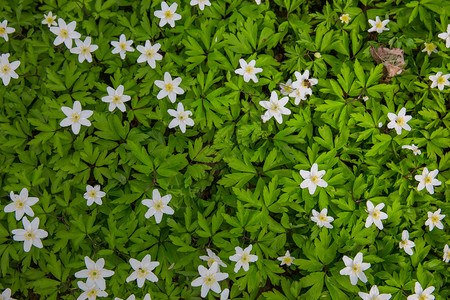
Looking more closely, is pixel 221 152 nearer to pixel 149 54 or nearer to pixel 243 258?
pixel 243 258

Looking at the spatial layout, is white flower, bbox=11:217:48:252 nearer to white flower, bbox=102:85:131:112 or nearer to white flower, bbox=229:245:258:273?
white flower, bbox=102:85:131:112

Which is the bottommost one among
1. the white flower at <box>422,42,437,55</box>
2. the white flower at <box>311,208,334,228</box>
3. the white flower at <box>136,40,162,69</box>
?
the white flower at <box>311,208,334,228</box>

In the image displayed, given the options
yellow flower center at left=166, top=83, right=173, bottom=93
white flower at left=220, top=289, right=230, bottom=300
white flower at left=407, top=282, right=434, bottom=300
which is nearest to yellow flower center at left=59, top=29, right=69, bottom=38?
yellow flower center at left=166, top=83, right=173, bottom=93

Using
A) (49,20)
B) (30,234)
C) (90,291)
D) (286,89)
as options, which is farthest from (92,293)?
(49,20)

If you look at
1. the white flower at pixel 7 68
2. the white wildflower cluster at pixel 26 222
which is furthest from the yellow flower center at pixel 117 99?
the white wildflower cluster at pixel 26 222

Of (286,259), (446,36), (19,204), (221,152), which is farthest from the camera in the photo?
(446,36)

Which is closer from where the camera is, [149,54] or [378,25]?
[149,54]

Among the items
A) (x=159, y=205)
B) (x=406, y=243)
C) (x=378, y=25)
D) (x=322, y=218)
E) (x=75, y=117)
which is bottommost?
(x=406, y=243)

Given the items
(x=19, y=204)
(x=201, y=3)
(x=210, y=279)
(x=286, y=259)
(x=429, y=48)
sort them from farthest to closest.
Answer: (x=429, y=48) < (x=201, y=3) < (x=286, y=259) < (x=19, y=204) < (x=210, y=279)
